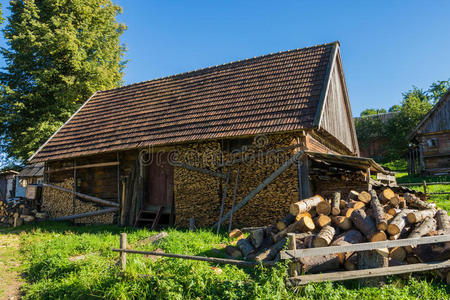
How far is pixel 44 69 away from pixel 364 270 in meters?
20.8

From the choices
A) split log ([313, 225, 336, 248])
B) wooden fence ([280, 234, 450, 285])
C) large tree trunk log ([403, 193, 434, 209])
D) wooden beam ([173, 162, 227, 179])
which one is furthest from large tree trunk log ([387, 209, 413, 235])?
wooden beam ([173, 162, 227, 179])

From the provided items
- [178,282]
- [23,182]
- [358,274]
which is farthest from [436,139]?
[23,182]

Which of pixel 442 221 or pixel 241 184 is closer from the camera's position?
pixel 442 221

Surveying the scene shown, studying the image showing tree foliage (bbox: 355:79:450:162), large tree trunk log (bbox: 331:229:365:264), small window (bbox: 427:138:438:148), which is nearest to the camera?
large tree trunk log (bbox: 331:229:365:264)

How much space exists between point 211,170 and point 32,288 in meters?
5.64

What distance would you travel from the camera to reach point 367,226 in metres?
5.60

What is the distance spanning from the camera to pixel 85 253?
303 inches

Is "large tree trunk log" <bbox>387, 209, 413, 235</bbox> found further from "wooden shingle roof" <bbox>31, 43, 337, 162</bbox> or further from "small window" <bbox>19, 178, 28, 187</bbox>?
"small window" <bbox>19, 178, 28, 187</bbox>

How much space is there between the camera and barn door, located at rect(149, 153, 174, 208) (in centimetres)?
1161

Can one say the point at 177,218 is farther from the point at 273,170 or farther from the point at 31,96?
the point at 31,96

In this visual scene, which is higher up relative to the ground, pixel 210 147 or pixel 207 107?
pixel 207 107

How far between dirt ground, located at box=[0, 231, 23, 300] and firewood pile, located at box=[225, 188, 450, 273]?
4.07 metres

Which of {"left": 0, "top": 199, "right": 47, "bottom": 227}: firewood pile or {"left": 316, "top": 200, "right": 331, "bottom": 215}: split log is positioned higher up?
{"left": 316, "top": 200, "right": 331, "bottom": 215}: split log

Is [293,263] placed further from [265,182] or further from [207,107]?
[207,107]
